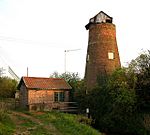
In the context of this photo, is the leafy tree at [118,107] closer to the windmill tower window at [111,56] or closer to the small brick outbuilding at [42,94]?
the windmill tower window at [111,56]

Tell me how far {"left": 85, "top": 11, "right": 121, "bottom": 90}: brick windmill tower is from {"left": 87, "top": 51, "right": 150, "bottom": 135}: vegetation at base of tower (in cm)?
477

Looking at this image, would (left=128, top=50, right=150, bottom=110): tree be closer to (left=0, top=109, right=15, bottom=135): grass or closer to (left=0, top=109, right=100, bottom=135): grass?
(left=0, top=109, right=100, bottom=135): grass

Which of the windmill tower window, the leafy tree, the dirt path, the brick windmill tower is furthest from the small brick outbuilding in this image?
the dirt path

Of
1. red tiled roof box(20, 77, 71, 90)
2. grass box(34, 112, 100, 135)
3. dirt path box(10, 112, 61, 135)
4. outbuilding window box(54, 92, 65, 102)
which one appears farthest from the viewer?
outbuilding window box(54, 92, 65, 102)

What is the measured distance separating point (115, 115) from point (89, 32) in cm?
1318

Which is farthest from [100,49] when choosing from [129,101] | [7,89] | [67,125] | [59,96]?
[7,89]

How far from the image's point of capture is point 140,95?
29203mm

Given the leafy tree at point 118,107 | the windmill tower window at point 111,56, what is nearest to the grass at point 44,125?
the leafy tree at point 118,107

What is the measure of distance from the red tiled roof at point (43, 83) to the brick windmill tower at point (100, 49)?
3613mm

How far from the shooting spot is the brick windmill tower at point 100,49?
36.2 meters

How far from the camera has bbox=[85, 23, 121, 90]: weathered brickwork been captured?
36.2m

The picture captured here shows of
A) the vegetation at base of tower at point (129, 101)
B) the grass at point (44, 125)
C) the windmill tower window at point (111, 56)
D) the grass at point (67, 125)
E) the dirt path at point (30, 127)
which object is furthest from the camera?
the windmill tower window at point (111, 56)

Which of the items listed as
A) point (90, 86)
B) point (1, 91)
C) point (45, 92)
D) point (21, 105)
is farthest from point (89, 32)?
point (1, 91)

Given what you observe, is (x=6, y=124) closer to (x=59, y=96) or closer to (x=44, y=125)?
(x=44, y=125)
